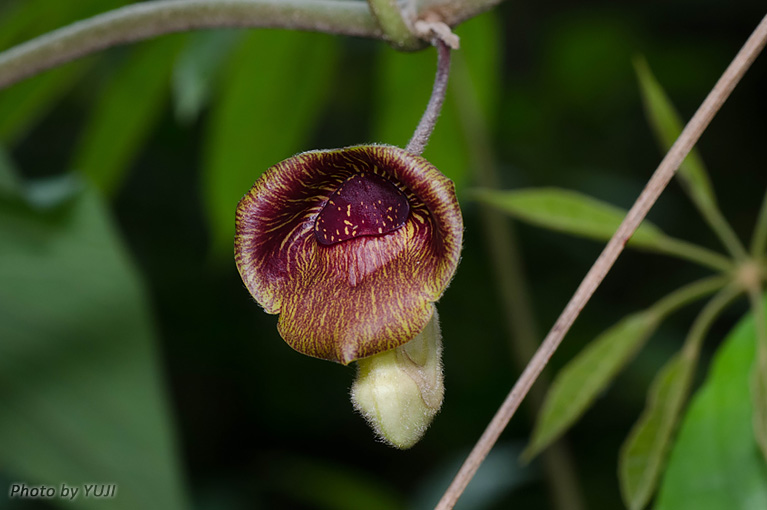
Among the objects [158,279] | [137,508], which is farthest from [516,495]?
[137,508]

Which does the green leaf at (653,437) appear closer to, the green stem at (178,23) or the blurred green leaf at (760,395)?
the blurred green leaf at (760,395)

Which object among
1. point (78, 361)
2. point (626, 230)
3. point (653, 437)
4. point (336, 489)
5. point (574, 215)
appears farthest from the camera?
point (336, 489)

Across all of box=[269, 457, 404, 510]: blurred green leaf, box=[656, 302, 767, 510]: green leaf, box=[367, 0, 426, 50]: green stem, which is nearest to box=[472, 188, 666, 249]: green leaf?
box=[656, 302, 767, 510]: green leaf

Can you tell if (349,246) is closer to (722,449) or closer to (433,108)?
(433,108)

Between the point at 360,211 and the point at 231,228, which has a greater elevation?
the point at 360,211

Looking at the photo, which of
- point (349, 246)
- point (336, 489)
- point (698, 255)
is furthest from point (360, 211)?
point (336, 489)

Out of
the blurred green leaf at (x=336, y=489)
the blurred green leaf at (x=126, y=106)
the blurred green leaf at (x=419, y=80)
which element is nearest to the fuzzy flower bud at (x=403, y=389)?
the blurred green leaf at (x=419, y=80)

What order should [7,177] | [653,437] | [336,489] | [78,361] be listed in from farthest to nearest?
1. [336,489]
2. [78,361]
3. [7,177]
4. [653,437]

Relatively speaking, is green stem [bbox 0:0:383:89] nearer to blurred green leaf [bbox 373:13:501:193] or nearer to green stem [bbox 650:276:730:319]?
green stem [bbox 650:276:730:319]
